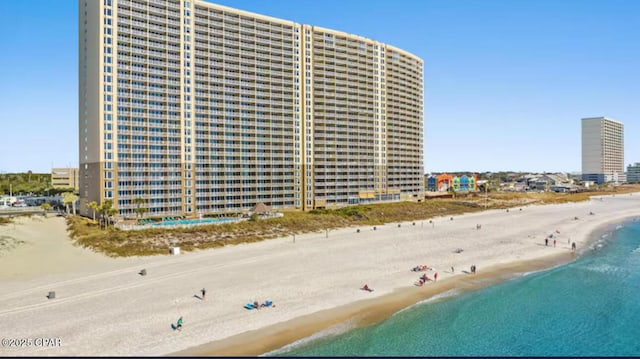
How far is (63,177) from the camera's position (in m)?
167

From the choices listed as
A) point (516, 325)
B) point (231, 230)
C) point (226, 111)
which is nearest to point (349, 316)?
point (516, 325)

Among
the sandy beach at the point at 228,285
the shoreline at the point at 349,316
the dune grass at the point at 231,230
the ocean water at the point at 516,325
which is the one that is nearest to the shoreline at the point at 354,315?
the shoreline at the point at 349,316

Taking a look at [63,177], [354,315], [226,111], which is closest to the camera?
[354,315]

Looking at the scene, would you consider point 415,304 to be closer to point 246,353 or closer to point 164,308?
point 246,353

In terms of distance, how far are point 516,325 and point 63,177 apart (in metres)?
187

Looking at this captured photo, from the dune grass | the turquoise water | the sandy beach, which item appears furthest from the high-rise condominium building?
the sandy beach

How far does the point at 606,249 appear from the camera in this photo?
67188mm

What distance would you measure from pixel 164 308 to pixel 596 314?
40823 millimetres

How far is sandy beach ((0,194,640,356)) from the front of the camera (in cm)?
2914

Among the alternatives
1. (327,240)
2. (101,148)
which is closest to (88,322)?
(327,240)

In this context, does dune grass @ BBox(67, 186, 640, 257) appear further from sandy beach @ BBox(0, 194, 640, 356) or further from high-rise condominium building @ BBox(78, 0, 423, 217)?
high-rise condominium building @ BBox(78, 0, 423, 217)

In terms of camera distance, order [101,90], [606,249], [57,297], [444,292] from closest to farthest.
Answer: [57,297]
[444,292]
[606,249]
[101,90]

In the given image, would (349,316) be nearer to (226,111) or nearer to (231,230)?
(231,230)

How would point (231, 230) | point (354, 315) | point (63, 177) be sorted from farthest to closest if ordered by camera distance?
1. point (63, 177)
2. point (231, 230)
3. point (354, 315)
